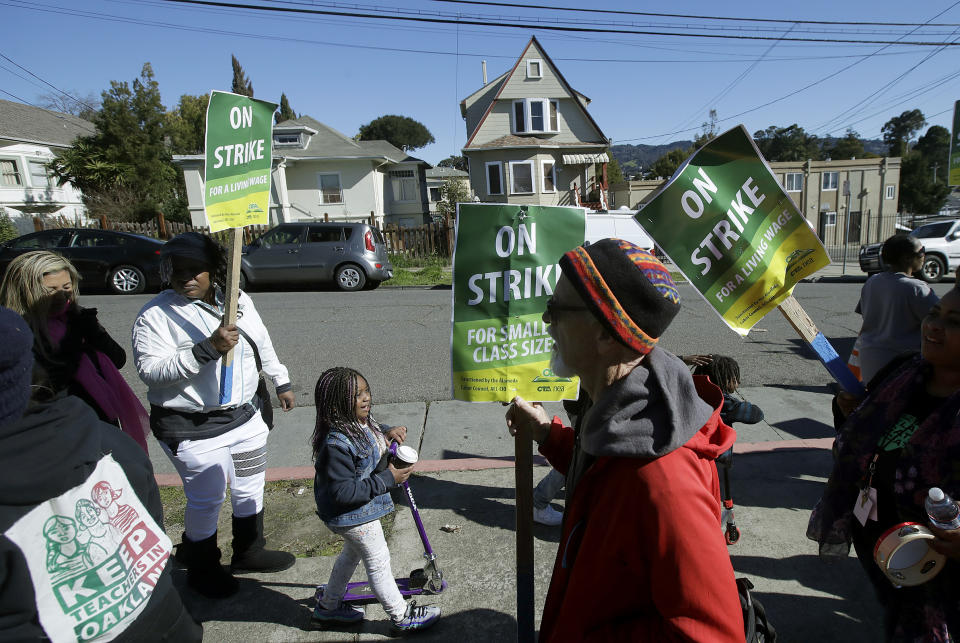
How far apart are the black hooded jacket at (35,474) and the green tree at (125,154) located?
30592 mm

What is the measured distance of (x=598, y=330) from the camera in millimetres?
1345

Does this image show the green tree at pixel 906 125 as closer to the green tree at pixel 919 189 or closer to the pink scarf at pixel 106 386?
the green tree at pixel 919 189

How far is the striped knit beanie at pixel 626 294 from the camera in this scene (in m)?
1.28

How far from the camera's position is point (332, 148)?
30.0 m

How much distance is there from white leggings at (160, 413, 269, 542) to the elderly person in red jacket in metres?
2.04

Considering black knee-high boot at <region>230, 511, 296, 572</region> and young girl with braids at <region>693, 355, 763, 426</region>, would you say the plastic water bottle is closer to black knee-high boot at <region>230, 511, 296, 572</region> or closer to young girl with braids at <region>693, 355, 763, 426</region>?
young girl with braids at <region>693, 355, 763, 426</region>

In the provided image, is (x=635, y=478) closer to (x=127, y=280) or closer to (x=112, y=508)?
(x=112, y=508)

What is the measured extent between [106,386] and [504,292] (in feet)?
6.85

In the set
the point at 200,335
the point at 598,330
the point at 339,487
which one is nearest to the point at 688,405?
the point at 598,330

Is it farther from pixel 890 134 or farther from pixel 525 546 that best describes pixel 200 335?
pixel 890 134

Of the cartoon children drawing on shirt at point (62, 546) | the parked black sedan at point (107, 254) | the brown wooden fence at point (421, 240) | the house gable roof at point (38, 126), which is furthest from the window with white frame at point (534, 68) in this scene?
the cartoon children drawing on shirt at point (62, 546)

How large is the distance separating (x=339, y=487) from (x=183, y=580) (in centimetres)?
152

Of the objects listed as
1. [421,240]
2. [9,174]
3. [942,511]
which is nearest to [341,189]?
[421,240]

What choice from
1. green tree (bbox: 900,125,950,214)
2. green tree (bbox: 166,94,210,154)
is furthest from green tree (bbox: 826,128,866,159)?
green tree (bbox: 166,94,210,154)
